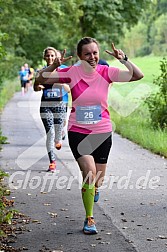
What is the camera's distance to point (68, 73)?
7.04 m

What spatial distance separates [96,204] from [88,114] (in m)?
1.85

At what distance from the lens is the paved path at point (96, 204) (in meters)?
6.52

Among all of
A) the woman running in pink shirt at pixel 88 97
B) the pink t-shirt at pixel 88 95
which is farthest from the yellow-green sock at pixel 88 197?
the pink t-shirt at pixel 88 95

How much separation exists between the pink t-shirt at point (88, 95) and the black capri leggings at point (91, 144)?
6 cm

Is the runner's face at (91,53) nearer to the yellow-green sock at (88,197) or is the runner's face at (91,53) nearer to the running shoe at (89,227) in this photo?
the yellow-green sock at (88,197)

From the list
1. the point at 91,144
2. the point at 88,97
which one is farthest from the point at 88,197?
the point at 88,97

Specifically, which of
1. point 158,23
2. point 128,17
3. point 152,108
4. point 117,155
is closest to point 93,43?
point 117,155

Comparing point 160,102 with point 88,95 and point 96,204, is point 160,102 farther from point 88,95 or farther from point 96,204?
point 88,95

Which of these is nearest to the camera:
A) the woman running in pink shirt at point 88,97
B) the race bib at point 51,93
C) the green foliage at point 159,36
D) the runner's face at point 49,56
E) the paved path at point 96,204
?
the paved path at point 96,204

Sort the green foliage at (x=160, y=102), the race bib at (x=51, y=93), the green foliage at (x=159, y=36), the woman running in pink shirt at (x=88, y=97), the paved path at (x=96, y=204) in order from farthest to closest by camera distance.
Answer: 1. the green foliage at (x=159, y=36)
2. the green foliage at (x=160, y=102)
3. the race bib at (x=51, y=93)
4. the woman running in pink shirt at (x=88, y=97)
5. the paved path at (x=96, y=204)

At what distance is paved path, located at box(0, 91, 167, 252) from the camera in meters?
6.52

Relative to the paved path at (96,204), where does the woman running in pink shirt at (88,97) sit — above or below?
above

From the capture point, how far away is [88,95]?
6.94m

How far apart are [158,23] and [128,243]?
284ft
